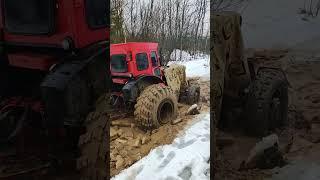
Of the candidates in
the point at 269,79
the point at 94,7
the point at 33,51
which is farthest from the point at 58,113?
the point at 269,79

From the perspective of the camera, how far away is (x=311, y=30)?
1.61 m

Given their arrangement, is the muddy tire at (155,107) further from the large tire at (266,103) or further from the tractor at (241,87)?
the large tire at (266,103)

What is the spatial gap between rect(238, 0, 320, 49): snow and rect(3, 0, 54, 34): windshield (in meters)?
0.80

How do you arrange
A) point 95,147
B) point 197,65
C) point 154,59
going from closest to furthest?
point 197,65 < point 154,59 < point 95,147

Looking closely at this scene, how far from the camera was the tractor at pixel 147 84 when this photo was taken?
5.57ft

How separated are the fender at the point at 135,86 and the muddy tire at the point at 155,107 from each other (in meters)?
0.02

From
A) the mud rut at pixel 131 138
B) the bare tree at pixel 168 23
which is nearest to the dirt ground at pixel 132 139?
the mud rut at pixel 131 138

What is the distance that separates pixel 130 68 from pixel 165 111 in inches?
8.8

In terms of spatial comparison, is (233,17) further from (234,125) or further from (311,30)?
(234,125)

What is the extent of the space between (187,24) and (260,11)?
0.88ft

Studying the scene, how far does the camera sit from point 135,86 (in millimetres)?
1755

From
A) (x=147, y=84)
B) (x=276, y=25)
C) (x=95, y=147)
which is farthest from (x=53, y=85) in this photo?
(x=276, y=25)

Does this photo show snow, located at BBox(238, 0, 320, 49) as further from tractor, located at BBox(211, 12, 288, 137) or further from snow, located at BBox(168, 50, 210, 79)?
snow, located at BBox(168, 50, 210, 79)

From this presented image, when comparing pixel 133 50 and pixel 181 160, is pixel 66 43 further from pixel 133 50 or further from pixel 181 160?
pixel 181 160
